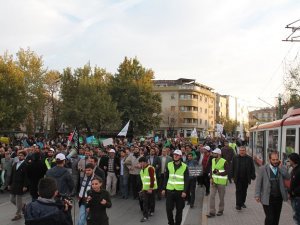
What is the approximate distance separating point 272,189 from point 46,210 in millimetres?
4896

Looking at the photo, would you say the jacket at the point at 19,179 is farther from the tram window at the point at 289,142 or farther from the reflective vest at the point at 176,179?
the tram window at the point at 289,142

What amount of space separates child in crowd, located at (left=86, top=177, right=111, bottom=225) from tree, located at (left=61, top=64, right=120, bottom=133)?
134 ft

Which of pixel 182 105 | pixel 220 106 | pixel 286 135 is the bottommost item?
pixel 286 135

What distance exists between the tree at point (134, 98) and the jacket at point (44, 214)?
2049 inches

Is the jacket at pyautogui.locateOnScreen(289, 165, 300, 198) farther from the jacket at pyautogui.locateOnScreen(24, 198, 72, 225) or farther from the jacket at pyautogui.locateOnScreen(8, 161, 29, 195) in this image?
the jacket at pyautogui.locateOnScreen(8, 161, 29, 195)

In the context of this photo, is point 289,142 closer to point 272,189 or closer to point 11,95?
point 272,189

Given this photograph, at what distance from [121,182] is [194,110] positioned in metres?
88.3

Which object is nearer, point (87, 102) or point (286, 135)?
point (286, 135)

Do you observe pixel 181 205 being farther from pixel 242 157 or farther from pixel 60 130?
pixel 60 130

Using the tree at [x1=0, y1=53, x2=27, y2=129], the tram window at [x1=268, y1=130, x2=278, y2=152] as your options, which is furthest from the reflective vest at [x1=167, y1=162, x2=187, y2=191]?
the tree at [x1=0, y1=53, x2=27, y2=129]

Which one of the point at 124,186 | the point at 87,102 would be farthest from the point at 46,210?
the point at 87,102

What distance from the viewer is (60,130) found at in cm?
6238

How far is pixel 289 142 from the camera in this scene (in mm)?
16266

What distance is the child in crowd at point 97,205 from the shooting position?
Answer: 721 centimetres
